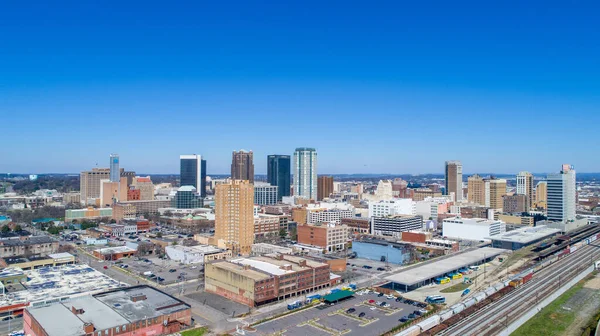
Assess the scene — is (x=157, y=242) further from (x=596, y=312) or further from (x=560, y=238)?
(x=560, y=238)

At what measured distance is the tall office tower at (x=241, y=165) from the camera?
132 meters

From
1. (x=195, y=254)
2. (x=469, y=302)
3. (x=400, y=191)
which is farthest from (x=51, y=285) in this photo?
(x=400, y=191)

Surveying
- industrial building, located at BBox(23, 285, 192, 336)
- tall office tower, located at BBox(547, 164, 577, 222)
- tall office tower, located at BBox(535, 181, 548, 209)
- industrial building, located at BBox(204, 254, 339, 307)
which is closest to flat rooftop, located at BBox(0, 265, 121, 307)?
industrial building, located at BBox(23, 285, 192, 336)

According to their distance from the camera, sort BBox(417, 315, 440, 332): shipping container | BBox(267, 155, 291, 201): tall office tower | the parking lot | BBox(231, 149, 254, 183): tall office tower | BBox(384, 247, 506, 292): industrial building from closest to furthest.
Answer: BBox(417, 315, 440, 332): shipping container < the parking lot < BBox(384, 247, 506, 292): industrial building < BBox(231, 149, 254, 183): tall office tower < BBox(267, 155, 291, 201): tall office tower

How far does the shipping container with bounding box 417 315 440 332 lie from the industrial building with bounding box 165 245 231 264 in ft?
95.3

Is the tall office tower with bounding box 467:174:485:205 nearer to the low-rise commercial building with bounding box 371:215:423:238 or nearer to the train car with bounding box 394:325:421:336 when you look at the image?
the low-rise commercial building with bounding box 371:215:423:238

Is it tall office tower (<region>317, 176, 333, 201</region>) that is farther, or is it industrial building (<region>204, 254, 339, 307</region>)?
tall office tower (<region>317, 176, 333, 201</region>)

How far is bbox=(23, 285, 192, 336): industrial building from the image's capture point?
2710 cm

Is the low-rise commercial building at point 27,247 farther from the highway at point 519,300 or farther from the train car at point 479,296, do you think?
the highway at point 519,300

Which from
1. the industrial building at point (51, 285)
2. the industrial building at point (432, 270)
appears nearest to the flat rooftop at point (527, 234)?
the industrial building at point (432, 270)

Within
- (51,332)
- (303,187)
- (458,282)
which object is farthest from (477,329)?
(303,187)

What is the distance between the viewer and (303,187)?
428 feet

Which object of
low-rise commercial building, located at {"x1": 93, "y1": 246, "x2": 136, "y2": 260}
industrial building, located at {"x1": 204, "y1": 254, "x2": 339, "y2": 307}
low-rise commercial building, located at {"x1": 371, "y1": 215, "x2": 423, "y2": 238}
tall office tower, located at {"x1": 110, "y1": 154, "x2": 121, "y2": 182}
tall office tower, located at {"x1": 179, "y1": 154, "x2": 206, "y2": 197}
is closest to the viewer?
industrial building, located at {"x1": 204, "y1": 254, "x2": 339, "y2": 307}

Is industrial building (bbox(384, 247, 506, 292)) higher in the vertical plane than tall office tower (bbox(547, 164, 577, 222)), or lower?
lower
